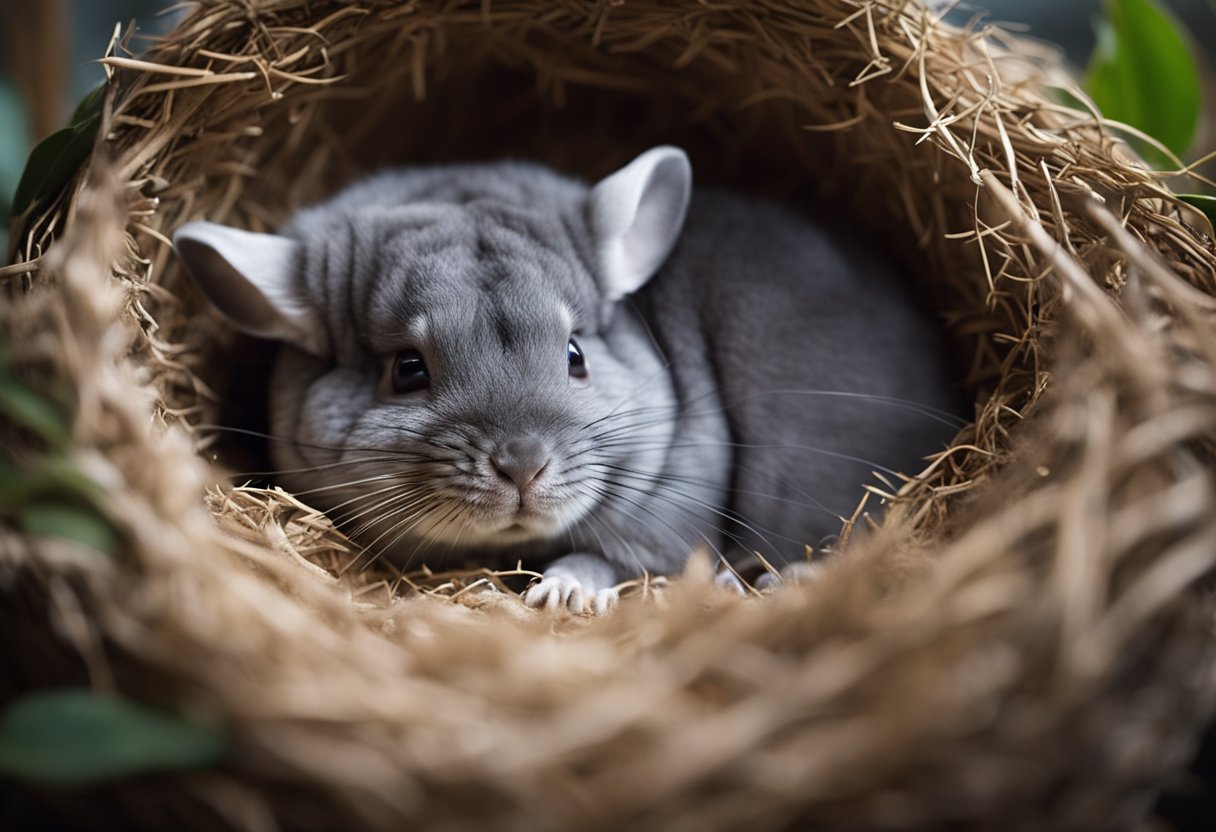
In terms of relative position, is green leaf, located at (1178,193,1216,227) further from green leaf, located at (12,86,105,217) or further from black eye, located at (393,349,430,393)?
green leaf, located at (12,86,105,217)

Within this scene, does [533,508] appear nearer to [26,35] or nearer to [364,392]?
[364,392]

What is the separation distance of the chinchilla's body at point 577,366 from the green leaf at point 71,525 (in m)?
0.77

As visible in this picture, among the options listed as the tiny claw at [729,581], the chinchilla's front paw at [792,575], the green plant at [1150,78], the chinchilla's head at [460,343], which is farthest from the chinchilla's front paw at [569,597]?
the green plant at [1150,78]

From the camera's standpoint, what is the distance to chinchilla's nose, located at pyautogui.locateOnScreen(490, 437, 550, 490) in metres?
2.10

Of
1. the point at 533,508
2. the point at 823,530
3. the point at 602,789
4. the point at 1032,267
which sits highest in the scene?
the point at 1032,267

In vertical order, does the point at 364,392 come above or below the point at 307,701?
below

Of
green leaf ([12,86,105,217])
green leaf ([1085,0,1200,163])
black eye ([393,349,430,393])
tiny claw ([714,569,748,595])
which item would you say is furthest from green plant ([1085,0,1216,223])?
green leaf ([12,86,105,217])

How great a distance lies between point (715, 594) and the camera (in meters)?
1.99

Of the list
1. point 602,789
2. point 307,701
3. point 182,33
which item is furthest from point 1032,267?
point 182,33

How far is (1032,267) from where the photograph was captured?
84.7 inches

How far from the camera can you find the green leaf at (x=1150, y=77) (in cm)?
266

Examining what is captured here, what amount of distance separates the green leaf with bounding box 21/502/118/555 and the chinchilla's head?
738 mm

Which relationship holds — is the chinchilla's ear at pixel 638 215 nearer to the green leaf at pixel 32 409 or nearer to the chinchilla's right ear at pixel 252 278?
the chinchilla's right ear at pixel 252 278

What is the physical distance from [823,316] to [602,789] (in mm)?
1622
